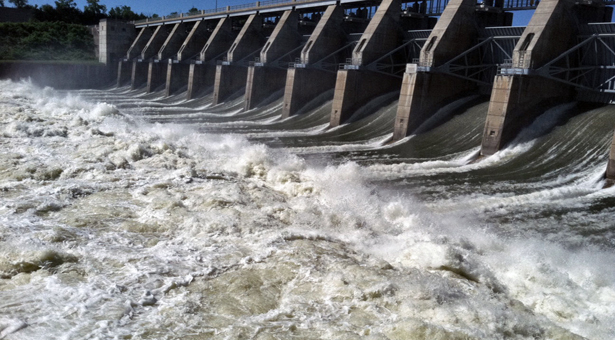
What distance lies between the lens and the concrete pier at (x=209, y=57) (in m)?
37.2

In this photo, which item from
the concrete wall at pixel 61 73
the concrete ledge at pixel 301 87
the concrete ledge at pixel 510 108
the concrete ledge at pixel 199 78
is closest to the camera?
the concrete ledge at pixel 510 108

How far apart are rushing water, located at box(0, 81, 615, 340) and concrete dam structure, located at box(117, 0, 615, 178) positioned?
7.77 ft

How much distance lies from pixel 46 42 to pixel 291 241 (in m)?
56.1

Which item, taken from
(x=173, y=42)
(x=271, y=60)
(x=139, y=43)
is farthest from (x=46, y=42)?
(x=271, y=60)

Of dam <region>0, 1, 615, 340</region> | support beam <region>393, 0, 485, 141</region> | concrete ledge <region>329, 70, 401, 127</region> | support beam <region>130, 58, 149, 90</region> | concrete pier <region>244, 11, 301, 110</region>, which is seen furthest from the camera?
support beam <region>130, 58, 149, 90</region>

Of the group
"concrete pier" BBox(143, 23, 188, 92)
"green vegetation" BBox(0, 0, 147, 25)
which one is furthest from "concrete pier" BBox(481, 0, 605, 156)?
"green vegetation" BBox(0, 0, 147, 25)

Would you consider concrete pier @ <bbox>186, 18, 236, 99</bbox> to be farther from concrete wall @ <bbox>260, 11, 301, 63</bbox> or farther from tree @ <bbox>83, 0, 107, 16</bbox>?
tree @ <bbox>83, 0, 107, 16</bbox>

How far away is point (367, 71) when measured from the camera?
24.2 meters

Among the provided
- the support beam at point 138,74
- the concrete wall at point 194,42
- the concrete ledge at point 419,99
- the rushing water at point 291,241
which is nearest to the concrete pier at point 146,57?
the support beam at point 138,74

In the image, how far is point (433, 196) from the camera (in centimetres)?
1191

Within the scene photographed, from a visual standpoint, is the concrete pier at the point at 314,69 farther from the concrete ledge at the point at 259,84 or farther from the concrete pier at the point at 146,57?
the concrete pier at the point at 146,57

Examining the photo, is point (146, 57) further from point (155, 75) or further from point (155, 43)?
point (155, 75)

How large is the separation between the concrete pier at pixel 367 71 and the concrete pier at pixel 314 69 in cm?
359

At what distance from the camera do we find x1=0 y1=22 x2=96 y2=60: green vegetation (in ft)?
174
